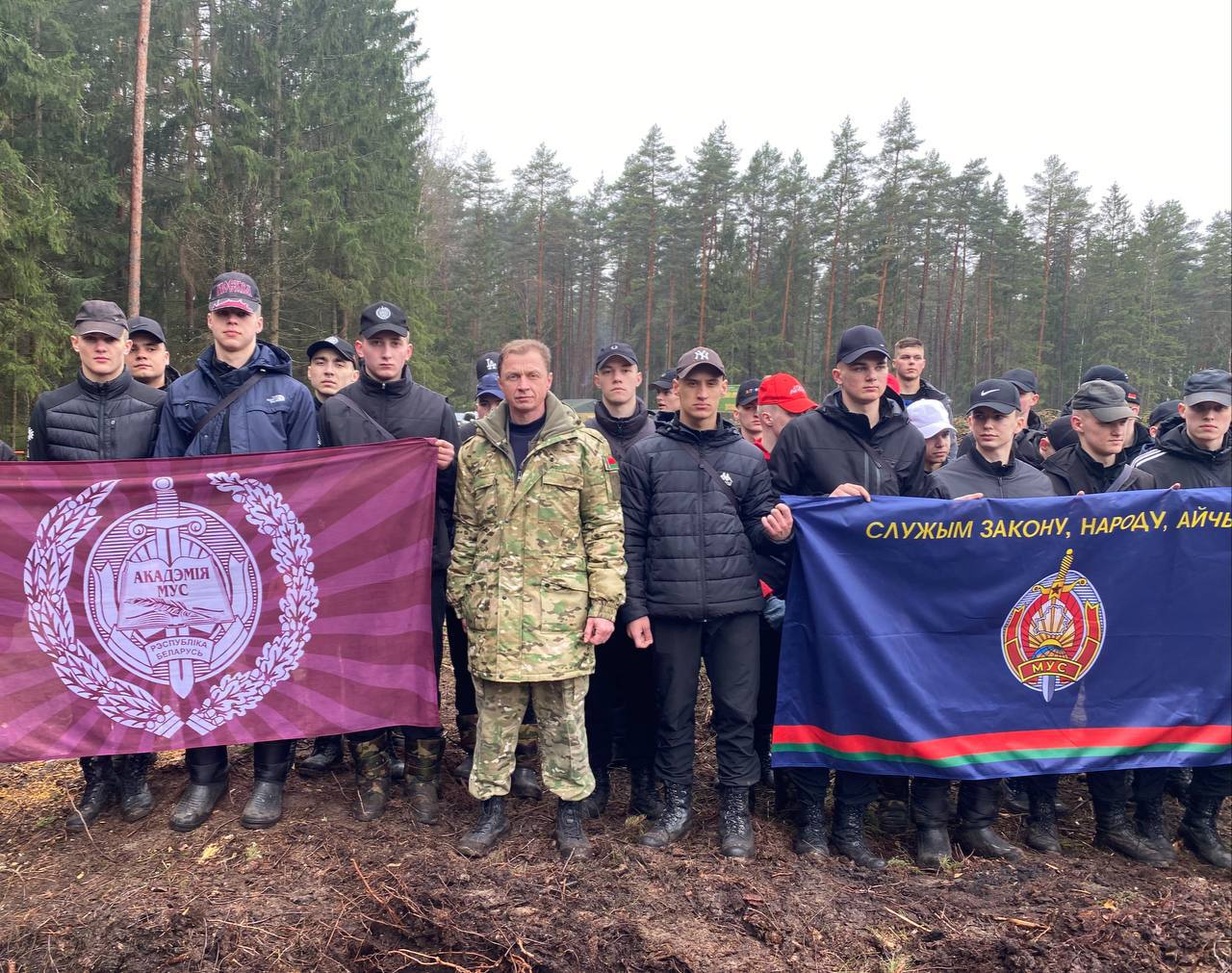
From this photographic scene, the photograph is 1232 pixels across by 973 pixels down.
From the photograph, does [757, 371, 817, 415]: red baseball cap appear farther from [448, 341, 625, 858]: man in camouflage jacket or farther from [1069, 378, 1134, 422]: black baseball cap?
[448, 341, 625, 858]: man in camouflage jacket

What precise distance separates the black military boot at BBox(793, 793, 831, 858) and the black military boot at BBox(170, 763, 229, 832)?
3.23 m

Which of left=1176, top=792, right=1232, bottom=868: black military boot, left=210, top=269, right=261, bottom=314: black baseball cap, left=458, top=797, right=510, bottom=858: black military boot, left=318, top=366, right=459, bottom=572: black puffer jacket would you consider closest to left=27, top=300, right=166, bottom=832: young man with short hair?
left=210, top=269, right=261, bottom=314: black baseball cap

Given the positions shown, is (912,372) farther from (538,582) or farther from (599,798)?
(599,798)

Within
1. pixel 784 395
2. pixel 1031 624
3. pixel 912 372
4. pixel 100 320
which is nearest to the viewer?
pixel 1031 624

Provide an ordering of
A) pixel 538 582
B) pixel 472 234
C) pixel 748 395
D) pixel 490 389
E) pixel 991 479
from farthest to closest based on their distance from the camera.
→ 1. pixel 472 234
2. pixel 748 395
3. pixel 490 389
4. pixel 991 479
5. pixel 538 582

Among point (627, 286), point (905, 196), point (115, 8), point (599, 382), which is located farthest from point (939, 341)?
point (599, 382)

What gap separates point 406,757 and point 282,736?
72cm

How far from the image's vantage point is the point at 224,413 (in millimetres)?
4297

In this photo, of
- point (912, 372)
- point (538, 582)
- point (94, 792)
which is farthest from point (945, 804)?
point (94, 792)

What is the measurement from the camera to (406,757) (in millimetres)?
4637

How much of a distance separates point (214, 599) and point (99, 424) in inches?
48.6

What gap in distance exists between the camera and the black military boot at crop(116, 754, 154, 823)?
4332 millimetres

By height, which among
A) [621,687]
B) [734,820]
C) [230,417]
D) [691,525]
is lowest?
[734,820]

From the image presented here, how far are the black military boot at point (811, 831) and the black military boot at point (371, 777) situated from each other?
2319 mm
